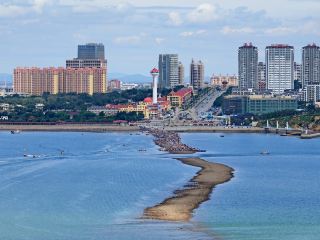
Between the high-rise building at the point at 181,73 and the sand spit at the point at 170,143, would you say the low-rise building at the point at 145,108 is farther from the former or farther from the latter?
the high-rise building at the point at 181,73

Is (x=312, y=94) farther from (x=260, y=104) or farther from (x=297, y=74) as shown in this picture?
(x=297, y=74)

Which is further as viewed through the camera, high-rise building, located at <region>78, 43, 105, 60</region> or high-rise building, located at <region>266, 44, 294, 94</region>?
high-rise building, located at <region>78, 43, 105, 60</region>

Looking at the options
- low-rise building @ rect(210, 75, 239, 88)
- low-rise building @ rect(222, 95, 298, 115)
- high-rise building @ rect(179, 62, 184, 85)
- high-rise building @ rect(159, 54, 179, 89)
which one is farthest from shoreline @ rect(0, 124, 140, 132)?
high-rise building @ rect(179, 62, 184, 85)

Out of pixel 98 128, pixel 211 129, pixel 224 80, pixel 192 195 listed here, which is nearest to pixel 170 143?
pixel 211 129

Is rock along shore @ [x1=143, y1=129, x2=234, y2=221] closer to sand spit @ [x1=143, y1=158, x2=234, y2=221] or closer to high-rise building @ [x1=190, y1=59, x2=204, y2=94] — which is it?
sand spit @ [x1=143, y1=158, x2=234, y2=221]

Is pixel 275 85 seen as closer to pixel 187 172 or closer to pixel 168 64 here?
pixel 168 64

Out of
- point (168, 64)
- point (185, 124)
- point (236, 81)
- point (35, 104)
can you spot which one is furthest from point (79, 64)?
point (185, 124)

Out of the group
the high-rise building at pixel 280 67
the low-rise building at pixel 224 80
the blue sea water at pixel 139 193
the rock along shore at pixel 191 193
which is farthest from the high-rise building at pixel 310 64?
the rock along shore at pixel 191 193
